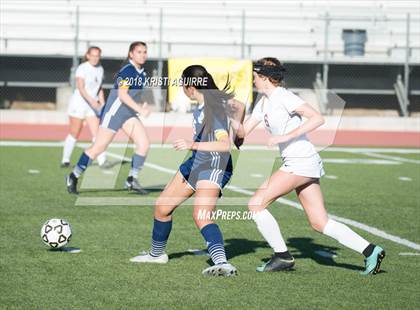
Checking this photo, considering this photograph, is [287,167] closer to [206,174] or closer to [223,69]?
[206,174]

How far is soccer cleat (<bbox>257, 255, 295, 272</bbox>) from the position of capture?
7730mm

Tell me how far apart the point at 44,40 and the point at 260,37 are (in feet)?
24.1

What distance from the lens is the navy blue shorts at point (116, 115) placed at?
12.9 metres

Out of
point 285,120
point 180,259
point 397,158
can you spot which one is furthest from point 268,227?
point 397,158

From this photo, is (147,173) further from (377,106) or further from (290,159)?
(377,106)

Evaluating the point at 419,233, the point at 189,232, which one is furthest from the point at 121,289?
the point at 419,233

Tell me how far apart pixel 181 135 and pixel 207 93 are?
16641 mm

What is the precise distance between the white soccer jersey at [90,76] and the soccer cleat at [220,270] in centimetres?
879

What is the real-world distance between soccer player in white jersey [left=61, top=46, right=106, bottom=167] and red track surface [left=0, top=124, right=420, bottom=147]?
260 inches

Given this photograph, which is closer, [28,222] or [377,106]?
[28,222]

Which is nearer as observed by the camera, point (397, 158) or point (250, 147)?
point (397, 158)

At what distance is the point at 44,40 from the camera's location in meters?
29.3

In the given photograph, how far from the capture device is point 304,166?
7.54 metres

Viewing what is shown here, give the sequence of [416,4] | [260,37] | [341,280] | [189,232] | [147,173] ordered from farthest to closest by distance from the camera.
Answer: [416,4]
[260,37]
[147,173]
[189,232]
[341,280]
